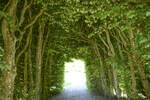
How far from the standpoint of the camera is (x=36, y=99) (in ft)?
29.2

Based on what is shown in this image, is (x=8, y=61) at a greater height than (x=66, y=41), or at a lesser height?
lesser

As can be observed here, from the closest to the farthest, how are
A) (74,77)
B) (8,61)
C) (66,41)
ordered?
(8,61) → (66,41) → (74,77)

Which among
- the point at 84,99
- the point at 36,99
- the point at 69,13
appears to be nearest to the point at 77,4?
the point at 69,13

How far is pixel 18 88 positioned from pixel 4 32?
12.8 ft

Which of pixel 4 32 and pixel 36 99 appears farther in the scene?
pixel 36 99

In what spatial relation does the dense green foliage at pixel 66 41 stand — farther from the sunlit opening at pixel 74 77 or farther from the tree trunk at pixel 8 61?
the sunlit opening at pixel 74 77

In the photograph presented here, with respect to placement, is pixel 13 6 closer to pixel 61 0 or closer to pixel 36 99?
pixel 61 0

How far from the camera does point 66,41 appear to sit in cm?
1498

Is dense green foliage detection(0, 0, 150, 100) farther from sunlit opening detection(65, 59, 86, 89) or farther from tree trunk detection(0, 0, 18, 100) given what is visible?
sunlit opening detection(65, 59, 86, 89)

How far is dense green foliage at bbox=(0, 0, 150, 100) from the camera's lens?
4.55 meters

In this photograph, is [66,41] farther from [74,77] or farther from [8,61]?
[74,77]

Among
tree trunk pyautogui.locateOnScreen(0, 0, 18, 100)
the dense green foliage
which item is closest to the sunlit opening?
the dense green foliage

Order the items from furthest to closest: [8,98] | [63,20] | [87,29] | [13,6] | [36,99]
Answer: [87,29], [63,20], [36,99], [13,6], [8,98]

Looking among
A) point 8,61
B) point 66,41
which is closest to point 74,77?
point 66,41
